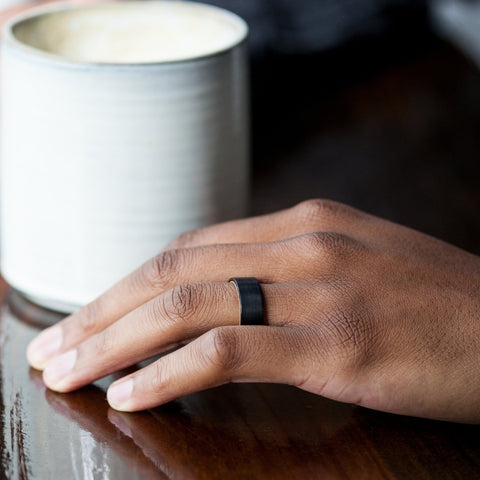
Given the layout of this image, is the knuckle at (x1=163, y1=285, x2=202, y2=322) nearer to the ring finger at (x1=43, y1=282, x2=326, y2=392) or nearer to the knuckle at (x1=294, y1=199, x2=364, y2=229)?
the ring finger at (x1=43, y1=282, x2=326, y2=392)

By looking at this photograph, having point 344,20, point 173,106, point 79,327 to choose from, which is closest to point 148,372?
point 79,327

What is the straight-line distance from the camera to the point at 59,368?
579 mm

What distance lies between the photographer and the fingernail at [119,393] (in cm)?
54

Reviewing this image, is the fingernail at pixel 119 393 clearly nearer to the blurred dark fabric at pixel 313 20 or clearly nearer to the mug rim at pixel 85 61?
the mug rim at pixel 85 61

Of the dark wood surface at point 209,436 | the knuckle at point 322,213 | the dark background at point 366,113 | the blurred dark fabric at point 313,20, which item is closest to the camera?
the dark wood surface at point 209,436

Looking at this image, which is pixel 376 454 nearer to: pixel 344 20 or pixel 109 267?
pixel 109 267

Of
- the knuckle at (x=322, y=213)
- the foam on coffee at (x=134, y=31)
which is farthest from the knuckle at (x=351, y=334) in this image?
the foam on coffee at (x=134, y=31)

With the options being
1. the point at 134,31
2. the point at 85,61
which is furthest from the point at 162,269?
the point at 134,31

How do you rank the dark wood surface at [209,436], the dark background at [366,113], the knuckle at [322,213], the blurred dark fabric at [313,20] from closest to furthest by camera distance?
the dark wood surface at [209,436] < the knuckle at [322,213] < the dark background at [366,113] < the blurred dark fabric at [313,20]

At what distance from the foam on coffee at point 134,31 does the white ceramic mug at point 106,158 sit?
3 centimetres

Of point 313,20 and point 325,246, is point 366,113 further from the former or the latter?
point 325,246

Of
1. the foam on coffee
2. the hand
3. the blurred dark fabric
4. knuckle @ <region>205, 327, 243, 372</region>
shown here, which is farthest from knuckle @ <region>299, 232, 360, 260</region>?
the blurred dark fabric

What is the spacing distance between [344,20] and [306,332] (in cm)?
104

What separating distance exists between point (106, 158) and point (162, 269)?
9cm
